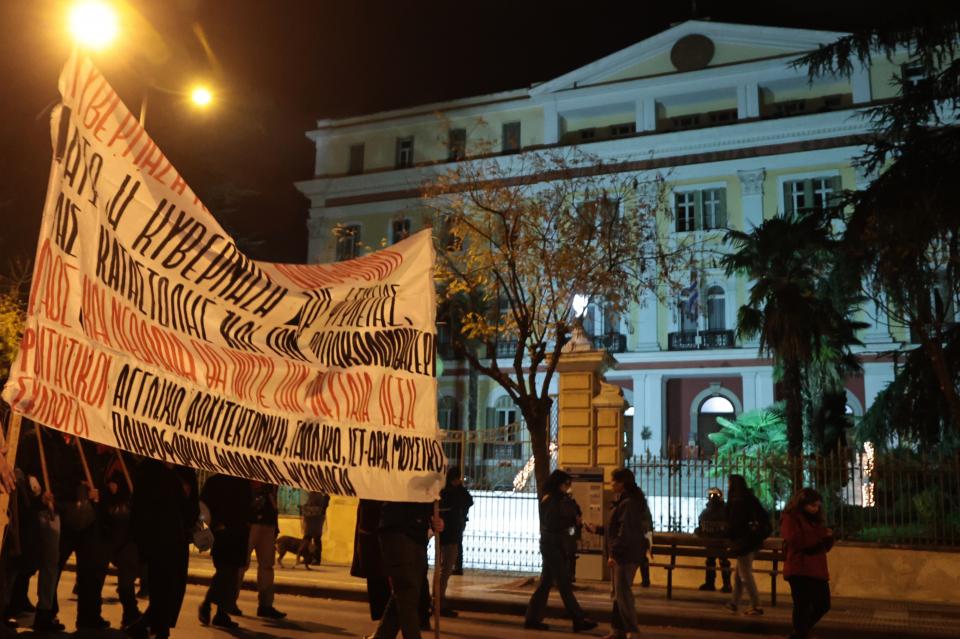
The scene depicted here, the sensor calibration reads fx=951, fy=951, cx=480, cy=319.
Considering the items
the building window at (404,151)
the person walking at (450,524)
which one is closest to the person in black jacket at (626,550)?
the person walking at (450,524)

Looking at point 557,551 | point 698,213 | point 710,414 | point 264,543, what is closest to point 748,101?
point 698,213

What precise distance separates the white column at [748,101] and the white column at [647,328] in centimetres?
790

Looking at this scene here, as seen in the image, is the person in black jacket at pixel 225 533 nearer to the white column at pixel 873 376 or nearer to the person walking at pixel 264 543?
the person walking at pixel 264 543

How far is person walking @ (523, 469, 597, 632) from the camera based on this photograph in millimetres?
9555

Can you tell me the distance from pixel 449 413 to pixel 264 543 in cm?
2989

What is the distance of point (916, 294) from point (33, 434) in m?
10.9

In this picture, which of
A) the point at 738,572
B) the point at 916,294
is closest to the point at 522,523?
the point at 738,572

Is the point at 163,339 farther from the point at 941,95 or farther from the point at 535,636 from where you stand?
the point at 941,95

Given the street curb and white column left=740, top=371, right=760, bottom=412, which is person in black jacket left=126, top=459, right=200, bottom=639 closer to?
the street curb

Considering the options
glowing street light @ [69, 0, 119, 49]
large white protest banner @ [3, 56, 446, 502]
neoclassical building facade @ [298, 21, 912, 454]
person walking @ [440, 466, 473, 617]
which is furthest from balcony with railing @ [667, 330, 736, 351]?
large white protest banner @ [3, 56, 446, 502]

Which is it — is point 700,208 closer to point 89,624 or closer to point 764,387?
point 764,387

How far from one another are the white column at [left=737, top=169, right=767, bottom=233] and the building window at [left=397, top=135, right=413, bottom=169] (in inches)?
583

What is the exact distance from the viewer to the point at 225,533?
8570 mm

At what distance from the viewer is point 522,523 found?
18.2 metres
